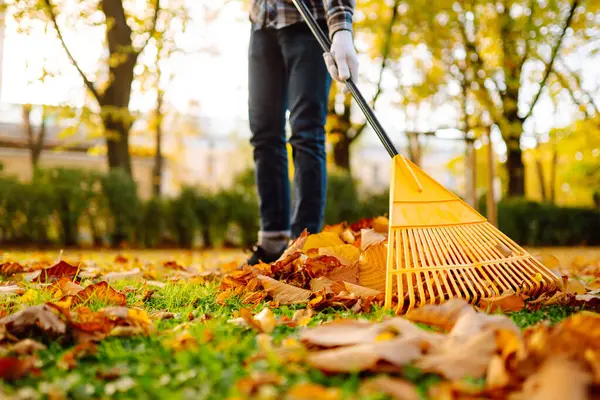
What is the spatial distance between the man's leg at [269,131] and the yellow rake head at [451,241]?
1.06 metres

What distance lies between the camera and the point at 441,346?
3.47 ft

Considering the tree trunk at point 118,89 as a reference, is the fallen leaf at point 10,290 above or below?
below

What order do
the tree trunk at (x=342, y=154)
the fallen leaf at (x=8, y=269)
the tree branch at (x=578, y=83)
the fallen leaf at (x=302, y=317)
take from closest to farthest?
the fallen leaf at (x=302, y=317) < the fallen leaf at (x=8, y=269) < the tree trunk at (x=342, y=154) < the tree branch at (x=578, y=83)

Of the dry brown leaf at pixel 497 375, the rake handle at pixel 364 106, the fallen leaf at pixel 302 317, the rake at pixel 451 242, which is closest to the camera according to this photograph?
the dry brown leaf at pixel 497 375

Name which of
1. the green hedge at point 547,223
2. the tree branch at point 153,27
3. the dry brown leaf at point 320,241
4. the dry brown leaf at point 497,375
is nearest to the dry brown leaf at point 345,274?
the dry brown leaf at point 320,241

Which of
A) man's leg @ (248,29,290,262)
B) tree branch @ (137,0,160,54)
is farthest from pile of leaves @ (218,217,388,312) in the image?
tree branch @ (137,0,160,54)

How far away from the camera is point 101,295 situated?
174cm

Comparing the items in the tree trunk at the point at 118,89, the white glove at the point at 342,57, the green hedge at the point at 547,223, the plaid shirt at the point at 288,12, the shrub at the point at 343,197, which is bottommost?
the green hedge at the point at 547,223

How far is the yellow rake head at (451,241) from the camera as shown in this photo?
168 cm

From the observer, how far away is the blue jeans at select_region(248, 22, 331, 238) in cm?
262

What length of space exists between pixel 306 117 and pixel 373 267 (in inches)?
38.4

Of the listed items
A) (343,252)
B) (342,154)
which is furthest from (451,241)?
(342,154)

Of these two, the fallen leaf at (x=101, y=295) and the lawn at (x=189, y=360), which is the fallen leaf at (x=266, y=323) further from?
the fallen leaf at (x=101, y=295)

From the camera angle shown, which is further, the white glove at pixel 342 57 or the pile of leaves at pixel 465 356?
the white glove at pixel 342 57
